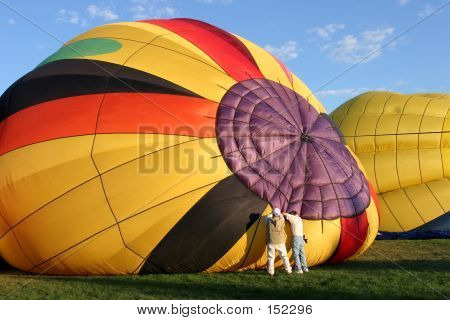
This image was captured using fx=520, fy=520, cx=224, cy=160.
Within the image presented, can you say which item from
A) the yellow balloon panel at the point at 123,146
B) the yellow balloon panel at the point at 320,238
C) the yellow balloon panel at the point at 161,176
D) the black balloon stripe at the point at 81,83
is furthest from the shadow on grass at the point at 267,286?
the black balloon stripe at the point at 81,83

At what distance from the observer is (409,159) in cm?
1165

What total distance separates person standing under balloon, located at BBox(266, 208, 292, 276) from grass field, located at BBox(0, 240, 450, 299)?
162mm

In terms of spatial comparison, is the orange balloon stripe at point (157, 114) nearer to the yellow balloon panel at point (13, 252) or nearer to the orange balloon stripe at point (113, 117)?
the orange balloon stripe at point (113, 117)

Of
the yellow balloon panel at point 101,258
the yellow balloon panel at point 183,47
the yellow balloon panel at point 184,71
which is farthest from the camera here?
the yellow balloon panel at point 183,47

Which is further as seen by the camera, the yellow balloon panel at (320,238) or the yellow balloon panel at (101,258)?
the yellow balloon panel at (320,238)

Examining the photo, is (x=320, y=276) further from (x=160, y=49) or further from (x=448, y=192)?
(x=448, y=192)

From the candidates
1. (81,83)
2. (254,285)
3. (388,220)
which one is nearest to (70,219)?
(81,83)

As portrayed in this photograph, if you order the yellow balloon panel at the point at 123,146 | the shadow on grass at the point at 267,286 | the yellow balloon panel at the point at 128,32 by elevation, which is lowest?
the shadow on grass at the point at 267,286

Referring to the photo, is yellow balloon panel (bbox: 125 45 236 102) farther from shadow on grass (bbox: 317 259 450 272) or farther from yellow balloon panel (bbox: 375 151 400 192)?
yellow balloon panel (bbox: 375 151 400 192)

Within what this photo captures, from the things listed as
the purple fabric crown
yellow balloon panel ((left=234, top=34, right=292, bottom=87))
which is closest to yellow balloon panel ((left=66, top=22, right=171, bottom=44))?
yellow balloon panel ((left=234, top=34, right=292, bottom=87))

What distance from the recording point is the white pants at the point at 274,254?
6.73 metres

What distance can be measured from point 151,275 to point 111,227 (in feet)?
Answer: 2.64

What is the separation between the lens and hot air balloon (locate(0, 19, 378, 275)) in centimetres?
665

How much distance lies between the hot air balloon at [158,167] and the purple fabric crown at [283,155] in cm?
2
